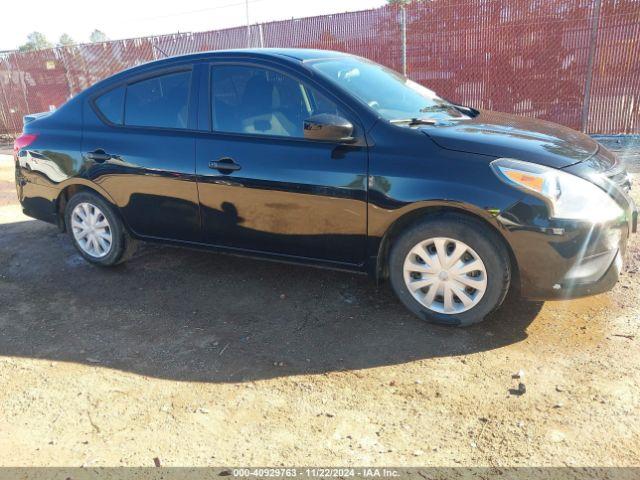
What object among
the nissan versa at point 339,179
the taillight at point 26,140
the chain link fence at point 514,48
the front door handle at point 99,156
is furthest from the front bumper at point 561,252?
the chain link fence at point 514,48

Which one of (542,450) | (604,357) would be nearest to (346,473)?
(542,450)

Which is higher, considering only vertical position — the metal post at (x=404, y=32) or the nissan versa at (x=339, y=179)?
the metal post at (x=404, y=32)

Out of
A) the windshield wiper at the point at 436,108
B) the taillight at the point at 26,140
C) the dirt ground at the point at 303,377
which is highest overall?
the windshield wiper at the point at 436,108

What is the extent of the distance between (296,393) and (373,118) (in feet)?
5.84

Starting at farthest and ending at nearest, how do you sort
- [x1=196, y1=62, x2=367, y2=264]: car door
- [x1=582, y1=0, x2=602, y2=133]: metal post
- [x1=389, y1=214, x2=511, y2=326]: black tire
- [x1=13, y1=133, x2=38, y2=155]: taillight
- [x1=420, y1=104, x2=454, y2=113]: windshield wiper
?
[x1=582, y1=0, x2=602, y2=133]: metal post < [x1=13, y1=133, x2=38, y2=155]: taillight < [x1=420, y1=104, x2=454, y2=113]: windshield wiper < [x1=196, y1=62, x2=367, y2=264]: car door < [x1=389, y1=214, x2=511, y2=326]: black tire

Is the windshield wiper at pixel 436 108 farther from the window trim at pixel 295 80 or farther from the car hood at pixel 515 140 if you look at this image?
the window trim at pixel 295 80

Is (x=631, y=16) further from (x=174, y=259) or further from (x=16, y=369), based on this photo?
(x=16, y=369)

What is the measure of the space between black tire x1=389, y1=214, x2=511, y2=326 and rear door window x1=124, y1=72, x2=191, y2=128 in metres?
1.94

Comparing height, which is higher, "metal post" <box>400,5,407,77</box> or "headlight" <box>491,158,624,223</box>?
"metal post" <box>400,5,407,77</box>

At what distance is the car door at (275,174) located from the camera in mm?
3588

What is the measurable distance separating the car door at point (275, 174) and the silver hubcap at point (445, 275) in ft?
1.23

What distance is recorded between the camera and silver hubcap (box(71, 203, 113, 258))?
471cm

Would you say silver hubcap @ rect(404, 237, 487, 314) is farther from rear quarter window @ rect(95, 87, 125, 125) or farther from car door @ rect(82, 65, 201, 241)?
rear quarter window @ rect(95, 87, 125, 125)

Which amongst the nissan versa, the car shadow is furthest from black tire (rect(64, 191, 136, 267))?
the car shadow
